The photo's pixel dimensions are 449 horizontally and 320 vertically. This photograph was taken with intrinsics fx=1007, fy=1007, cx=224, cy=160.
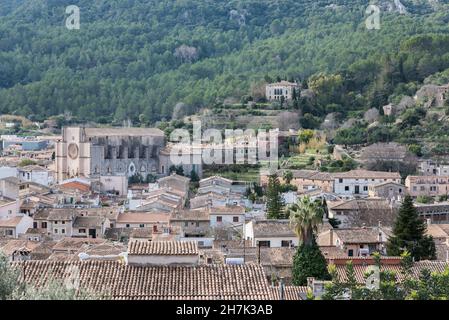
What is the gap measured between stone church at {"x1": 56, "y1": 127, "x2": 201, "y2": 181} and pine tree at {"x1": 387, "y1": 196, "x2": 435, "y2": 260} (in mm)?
24024

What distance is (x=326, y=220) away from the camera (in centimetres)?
3325

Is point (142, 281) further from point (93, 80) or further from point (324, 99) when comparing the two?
point (93, 80)

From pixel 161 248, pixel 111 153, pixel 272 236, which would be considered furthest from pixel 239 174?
pixel 161 248

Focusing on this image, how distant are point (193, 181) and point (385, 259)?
2690 cm

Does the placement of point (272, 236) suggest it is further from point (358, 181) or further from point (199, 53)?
point (199, 53)

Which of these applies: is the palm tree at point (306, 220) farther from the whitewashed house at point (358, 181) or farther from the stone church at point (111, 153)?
the stone church at point (111, 153)

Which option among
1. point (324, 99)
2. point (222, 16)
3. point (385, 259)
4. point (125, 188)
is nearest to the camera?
point (385, 259)

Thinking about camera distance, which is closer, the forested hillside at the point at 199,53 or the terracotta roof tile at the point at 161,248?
the terracotta roof tile at the point at 161,248

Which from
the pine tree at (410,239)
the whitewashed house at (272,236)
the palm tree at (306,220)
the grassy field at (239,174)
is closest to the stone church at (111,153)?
the grassy field at (239,174)

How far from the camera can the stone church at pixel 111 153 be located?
48.2m

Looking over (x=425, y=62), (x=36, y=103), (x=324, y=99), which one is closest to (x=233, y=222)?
(x=324, y=99)

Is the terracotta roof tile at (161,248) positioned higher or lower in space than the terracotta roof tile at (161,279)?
higher

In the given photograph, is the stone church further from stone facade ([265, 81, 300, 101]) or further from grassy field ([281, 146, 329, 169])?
stone facade ([265, 81, 300, 101])

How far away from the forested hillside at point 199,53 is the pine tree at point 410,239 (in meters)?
33.0
